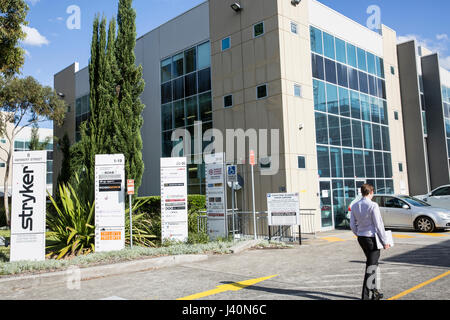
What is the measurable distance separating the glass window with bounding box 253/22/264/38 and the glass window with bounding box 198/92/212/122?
422cm

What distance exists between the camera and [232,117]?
62.7 feet

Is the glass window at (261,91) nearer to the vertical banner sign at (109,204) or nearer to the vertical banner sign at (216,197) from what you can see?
the vertical banner sign at (216,197)

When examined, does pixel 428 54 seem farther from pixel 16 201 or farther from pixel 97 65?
pixel 16 201

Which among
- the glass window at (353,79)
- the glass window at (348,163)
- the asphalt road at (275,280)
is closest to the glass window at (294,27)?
the glass window at (353,79)

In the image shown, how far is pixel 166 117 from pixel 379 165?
13.1m

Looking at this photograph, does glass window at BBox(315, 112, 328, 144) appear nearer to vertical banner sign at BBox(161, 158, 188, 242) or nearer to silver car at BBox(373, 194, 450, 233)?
silver car at BBox(373, 194, 450, 233)

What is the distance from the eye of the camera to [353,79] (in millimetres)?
21000

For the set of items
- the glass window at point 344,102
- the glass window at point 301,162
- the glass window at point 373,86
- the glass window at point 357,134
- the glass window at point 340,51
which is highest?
the glass window at point 340,51

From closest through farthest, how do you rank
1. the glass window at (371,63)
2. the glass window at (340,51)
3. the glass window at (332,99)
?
the glass window at (332,99)
the glass window at (340,51)
the glass window at (371,63)

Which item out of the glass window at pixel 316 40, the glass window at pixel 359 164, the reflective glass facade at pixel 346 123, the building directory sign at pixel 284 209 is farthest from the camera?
the glass window at pixel 359 164

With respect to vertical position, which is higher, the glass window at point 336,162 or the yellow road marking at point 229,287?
the glass window at point 336,162

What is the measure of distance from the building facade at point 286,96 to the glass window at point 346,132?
0.31ft

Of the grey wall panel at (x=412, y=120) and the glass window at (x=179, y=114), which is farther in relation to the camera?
the grey wall panel at (x=412, y=120)

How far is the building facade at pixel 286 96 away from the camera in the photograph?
17234 mm
